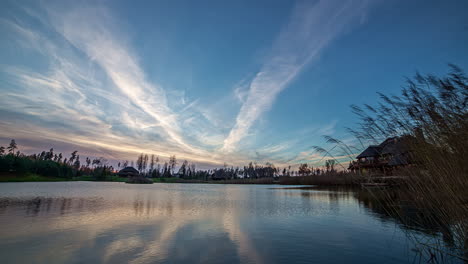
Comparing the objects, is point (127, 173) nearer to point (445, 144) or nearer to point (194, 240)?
point (194, 240)

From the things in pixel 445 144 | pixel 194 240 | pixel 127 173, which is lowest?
pixel 127 173

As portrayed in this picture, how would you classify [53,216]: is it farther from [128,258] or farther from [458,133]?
[458,133]

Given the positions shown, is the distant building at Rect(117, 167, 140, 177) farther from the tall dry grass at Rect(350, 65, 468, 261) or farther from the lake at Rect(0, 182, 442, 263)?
the tall dry grass at Rect(350, 65, 468, 261)

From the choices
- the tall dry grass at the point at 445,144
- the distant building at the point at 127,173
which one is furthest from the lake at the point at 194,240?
the distant building at the point at 127,173

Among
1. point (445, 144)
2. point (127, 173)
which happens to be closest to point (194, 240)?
point (445, 144)

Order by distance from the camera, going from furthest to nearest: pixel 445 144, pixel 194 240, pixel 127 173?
pixel 127 173, pixel 194 240, pixel 445 144

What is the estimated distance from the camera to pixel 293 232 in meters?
9.97

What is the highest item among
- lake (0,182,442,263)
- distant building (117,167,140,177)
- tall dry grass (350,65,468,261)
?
tall dry grass (350,65,468,261)

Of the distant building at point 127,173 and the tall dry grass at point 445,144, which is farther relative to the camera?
the distant building at point 127,173

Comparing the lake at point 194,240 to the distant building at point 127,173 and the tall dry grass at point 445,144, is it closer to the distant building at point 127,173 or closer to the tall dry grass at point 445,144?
the tall dry grass at point 445,144

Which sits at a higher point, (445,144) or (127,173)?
(445,144)

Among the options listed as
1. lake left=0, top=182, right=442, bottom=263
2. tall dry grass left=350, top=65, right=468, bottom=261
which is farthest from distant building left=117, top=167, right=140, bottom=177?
tall dry grass left=350, top=65, right=468, bottom=261

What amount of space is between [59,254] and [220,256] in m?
5.01

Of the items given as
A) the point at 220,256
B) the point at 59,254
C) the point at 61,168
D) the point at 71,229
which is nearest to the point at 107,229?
the point at 71,229
